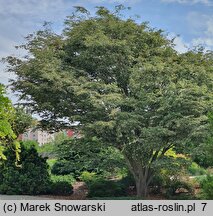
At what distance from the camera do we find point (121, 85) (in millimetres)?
12367

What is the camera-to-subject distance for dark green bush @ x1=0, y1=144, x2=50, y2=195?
1286cm

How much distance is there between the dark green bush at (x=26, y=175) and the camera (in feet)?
42.2

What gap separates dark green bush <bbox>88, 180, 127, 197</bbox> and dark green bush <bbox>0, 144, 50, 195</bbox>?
153cm

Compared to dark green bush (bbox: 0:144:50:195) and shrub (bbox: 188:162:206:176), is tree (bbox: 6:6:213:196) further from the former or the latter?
shrub (bbox: 188:162:206:176)

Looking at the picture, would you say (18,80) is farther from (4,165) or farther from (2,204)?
(2,204)

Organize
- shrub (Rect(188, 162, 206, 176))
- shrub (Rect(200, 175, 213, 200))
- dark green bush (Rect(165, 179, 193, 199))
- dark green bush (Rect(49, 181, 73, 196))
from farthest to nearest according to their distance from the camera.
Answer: shrub (Rect(188, 162, 206, 176))
dark green bush (Rect(49, 181, 73, 196))
dark green bush (Rect(165, 179, 193, 199))
shrub (Rect(200, 175, 213, 200))

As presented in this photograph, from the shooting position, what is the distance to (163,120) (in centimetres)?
1088

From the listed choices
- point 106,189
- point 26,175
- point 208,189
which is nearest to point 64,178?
point 26,175

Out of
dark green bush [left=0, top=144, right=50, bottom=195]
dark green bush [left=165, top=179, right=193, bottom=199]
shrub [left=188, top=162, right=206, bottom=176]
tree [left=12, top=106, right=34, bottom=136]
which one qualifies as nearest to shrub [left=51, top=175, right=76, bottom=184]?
dark green bush [left=0, top=144, right=50, bottom=195]

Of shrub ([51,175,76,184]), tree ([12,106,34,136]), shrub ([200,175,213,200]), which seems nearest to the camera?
shrub ([200,175,213,200])

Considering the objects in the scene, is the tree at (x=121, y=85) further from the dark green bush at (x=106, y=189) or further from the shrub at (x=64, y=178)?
the shrub at (x=64, y=178)

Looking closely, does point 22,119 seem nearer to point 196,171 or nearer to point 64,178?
point 64,178

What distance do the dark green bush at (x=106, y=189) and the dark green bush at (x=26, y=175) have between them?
1.53 meters

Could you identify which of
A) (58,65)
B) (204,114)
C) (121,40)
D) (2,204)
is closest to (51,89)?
(58,65)
